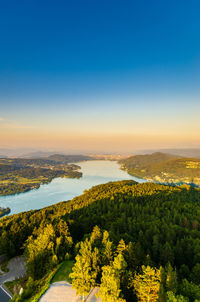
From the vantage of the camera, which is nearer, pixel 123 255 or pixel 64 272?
pixel 123 255

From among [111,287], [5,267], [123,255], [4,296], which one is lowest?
[5,267]

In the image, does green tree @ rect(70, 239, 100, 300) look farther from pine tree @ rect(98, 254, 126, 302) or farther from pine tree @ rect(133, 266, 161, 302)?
pine tree @ rect(133, 266, 161, 302)

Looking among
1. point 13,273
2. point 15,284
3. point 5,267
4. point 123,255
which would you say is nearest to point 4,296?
point 15,284

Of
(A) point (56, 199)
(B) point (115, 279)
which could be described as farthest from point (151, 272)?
(A) point (56, 199)

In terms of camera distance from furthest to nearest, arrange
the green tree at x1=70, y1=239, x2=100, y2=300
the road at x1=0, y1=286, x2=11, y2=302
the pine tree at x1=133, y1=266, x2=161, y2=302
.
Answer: the road at x1=0, y1=286, x2=11, y2=302 < the green tree at x1=70, y1=239, x2=100, y2=300 < the pine tree at x1=133, y1=266, x2=161, y2=302

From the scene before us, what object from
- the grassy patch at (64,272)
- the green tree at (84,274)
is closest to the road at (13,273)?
the grassy patch at (64,272)

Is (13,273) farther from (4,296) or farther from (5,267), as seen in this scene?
(4,296)

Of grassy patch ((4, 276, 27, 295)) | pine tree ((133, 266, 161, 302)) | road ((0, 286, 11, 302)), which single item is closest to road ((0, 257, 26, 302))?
road ((0, 286, 11, 302))

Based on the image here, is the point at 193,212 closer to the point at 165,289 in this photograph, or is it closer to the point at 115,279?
the point at 165,289
